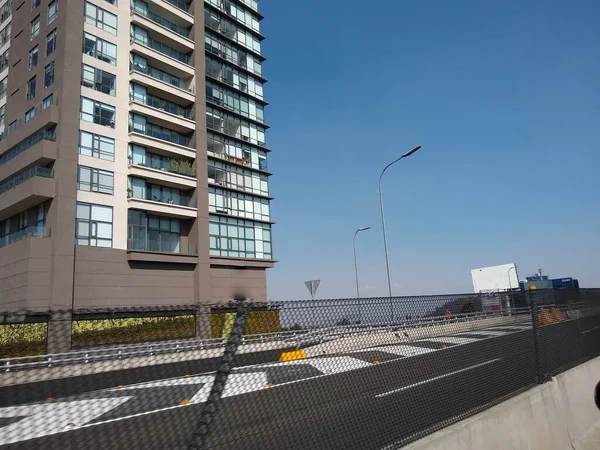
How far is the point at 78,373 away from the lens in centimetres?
237

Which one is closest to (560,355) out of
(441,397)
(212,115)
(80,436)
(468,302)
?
(468,302)

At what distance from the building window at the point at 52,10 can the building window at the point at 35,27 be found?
5.43 ft

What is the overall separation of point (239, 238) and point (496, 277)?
4232 centimetres

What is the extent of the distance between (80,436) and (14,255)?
24.1 metres

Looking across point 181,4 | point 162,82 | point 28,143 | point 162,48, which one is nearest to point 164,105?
point 162,82

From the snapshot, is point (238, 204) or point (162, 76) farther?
point (238, 204)

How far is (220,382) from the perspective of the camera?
2.37 metres

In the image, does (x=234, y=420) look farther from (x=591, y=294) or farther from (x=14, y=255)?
(x=14, y=255)

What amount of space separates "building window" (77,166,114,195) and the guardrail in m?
25.3

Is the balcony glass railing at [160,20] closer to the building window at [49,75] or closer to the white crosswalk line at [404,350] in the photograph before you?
the building window at [49,75]

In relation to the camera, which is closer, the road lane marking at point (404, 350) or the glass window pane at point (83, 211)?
the road lane marking at point (404, 350)

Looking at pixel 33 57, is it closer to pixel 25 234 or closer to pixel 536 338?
pixel 25 234

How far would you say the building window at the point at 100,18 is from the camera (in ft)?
91.2

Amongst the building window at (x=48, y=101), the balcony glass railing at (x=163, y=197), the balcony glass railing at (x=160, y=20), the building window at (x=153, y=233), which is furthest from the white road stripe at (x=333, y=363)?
the balcony glass railing at (x=160, y=20)
